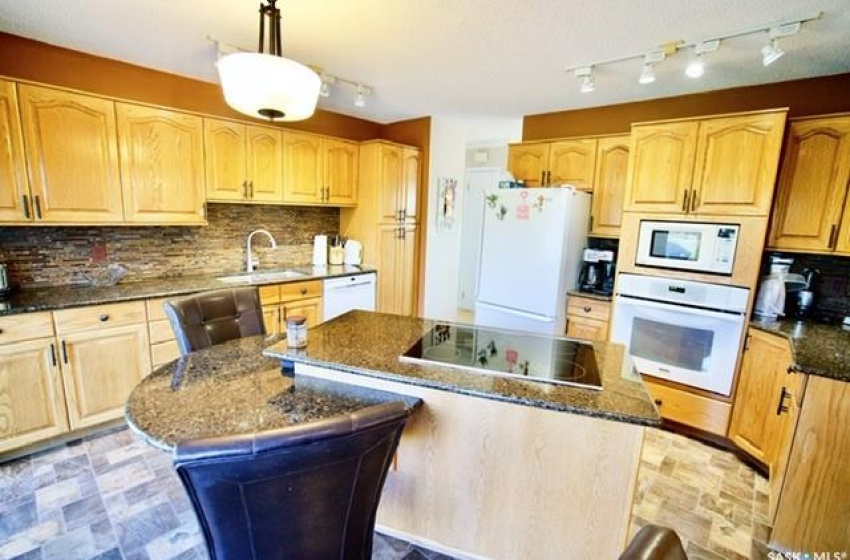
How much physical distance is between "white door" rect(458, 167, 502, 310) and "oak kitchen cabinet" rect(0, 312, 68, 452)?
4.23 metres

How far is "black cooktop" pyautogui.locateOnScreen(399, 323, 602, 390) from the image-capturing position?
146cm

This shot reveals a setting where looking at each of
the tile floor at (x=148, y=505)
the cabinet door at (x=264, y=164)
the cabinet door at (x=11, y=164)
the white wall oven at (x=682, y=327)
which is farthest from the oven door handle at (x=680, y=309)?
the cabinet door at (x=11, y=164)

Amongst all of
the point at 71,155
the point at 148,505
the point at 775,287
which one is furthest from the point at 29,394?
the point at 775,287

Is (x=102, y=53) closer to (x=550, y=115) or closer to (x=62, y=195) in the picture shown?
(x=62, y=195)

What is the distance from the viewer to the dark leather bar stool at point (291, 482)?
30.8 inches

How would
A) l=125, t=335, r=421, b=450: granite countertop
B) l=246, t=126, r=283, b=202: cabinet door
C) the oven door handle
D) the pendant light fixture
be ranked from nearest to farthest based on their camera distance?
l=125, t=335, r=421, b=450: granite countertop → the pendant light fixture → the oven door handle → l=246, t=126, r=283, b=202: cabinet door

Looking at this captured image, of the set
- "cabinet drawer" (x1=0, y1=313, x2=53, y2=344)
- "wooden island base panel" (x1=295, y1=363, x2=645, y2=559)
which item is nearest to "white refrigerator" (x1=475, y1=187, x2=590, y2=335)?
"wooden island base panel" (x1=295, y1=363, x2=645, y2=559)

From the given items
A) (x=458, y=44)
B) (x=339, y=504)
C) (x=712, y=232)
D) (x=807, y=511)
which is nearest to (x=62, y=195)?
(x=458, y=44)

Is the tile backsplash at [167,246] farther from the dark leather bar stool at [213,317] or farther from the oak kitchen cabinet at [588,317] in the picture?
the oak kitchen cabinet at [588,317]

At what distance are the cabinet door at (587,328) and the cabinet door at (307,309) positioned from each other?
2059 millimetres

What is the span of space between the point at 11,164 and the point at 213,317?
1.53 meters

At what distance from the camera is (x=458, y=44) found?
228 centimetres

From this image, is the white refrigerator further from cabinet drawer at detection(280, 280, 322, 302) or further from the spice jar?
the spice jar

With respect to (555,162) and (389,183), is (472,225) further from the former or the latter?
(555,162)
